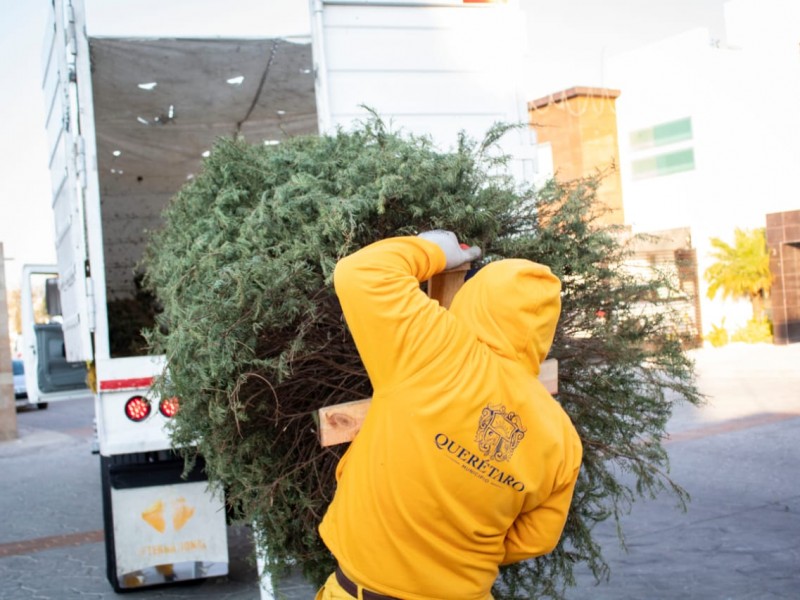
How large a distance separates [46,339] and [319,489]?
889 centimetres

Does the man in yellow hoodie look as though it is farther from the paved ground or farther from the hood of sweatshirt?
the paved ground

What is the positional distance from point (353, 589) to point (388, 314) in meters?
0.76

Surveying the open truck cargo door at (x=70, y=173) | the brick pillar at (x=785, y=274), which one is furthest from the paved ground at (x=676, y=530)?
the brick pillar at (x=785, y=274)

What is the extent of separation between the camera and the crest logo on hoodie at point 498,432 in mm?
2186

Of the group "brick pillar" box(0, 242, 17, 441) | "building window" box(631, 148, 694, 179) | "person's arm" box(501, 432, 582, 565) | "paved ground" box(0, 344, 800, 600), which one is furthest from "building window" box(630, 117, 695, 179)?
"person's arm" box(501, 432, 582, 565)

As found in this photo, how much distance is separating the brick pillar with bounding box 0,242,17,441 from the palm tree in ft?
53.6

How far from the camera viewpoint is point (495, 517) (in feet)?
7.46

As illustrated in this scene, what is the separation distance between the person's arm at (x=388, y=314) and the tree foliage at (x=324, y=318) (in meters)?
0.43

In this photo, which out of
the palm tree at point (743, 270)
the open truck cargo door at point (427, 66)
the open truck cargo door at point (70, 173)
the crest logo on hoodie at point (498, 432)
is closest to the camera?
the crest logo on hoodie at point (498, 432)

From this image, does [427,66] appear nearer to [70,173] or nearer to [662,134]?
[70,173]

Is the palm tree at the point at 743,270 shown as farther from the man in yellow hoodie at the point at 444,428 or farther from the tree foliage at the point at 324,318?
the man in yellow hoodie at the point at 444,428

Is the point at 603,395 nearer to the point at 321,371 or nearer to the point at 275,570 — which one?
the point at 321,371

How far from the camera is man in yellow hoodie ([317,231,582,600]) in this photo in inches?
86.2

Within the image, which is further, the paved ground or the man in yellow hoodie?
the paved ground
